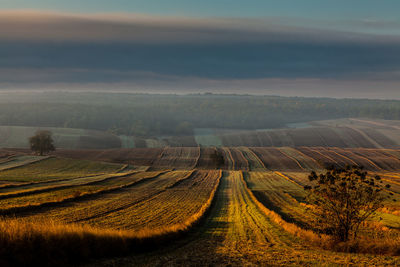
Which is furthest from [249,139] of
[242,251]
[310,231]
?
[242,251]

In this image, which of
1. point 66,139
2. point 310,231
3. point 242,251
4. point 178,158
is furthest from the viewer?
point 66,139

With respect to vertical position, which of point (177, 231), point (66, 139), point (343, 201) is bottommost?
point (177, 231)

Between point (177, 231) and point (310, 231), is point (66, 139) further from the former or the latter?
point (310, 231)

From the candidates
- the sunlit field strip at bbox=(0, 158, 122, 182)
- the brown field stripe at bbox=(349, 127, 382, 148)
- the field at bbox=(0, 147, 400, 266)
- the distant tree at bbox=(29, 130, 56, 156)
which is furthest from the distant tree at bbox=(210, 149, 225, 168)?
the brown field stripe at bbox=(349, 127, 382, 148)

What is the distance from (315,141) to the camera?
520 ft

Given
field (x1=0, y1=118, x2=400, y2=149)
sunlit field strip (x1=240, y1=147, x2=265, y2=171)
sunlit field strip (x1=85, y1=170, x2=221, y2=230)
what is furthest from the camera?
field (x1=0, y1=118, x2=400, y2=149)

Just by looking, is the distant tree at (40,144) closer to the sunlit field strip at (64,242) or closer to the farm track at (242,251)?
the farm track at (242,251)

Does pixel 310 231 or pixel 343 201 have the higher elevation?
pixel 343 201

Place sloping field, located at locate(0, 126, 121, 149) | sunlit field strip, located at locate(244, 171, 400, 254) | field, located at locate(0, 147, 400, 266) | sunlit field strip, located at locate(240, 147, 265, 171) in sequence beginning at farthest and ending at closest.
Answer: sloping field, located at locate(0, 126, 121, 149), sunlit field strip, located at locate(240, 147, 265, 171), sunlit field strip, located at locate(244, 171, 400, 254), field, located at locate(0, 147, 400, 266)

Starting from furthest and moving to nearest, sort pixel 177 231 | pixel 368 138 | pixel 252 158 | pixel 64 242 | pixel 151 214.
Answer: pixel 368 138, pixel 252 158, pixel 151 214, pixel 177 231, pixel 64 242

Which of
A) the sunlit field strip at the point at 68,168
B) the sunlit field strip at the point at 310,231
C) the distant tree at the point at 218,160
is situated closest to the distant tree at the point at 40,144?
the sunlit field strip at the point at 68,168

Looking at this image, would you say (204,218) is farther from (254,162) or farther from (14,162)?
(254,162)

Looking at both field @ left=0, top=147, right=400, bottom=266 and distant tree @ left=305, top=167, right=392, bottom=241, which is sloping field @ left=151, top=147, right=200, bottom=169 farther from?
distant tree @ left=305, top=167, right=392, bottom=241

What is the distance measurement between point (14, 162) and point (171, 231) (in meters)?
79.7
